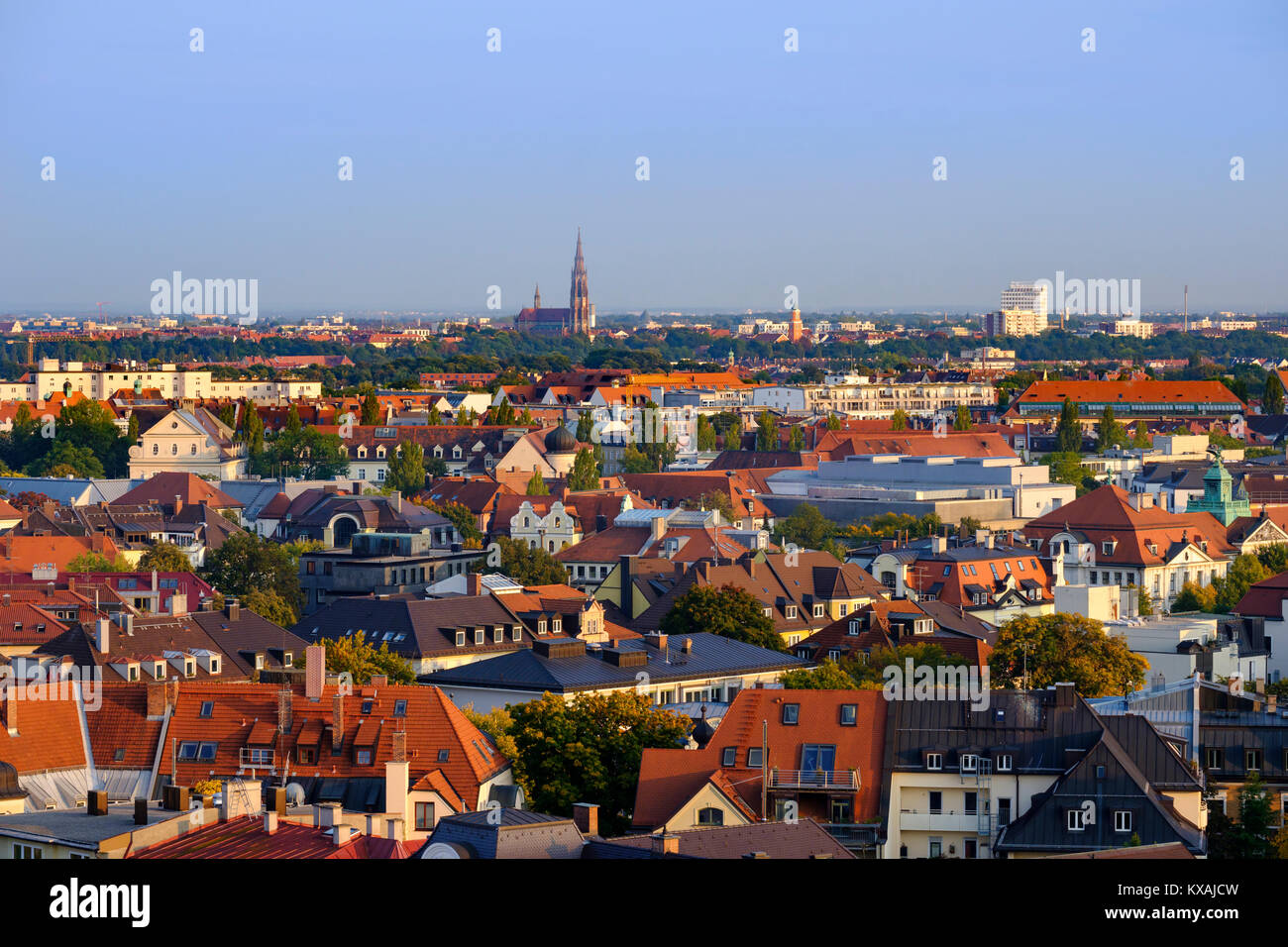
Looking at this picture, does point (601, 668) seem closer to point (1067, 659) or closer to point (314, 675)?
point (1067, 659)

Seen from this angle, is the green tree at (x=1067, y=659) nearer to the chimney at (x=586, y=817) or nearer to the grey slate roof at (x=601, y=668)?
the grey slate roof at (x=601, y=668)

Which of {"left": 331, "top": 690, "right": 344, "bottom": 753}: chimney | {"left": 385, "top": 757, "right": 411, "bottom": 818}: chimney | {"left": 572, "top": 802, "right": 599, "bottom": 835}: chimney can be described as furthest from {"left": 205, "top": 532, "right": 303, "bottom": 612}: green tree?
{"left": 572, "top": 802, "right": 599, "bottom": 835}: chimney

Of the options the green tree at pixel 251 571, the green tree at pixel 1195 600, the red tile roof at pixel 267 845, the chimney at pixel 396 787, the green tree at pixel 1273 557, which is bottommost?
the green tree at pixel 1195 600

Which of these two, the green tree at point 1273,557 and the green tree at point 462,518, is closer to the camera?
the green tree at point 1273,557

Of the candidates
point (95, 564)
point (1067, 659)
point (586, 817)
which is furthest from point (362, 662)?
point (95, 564)

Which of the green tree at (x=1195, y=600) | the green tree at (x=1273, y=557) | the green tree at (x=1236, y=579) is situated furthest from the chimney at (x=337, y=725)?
the green tree at (x=1273, y=557)

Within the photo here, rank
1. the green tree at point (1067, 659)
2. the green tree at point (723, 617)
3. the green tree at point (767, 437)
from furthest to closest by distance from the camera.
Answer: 1. the green tree at point (767, 437)
2. the green tree at point (723, 617)
3. the green tree at point (1067, 659)
